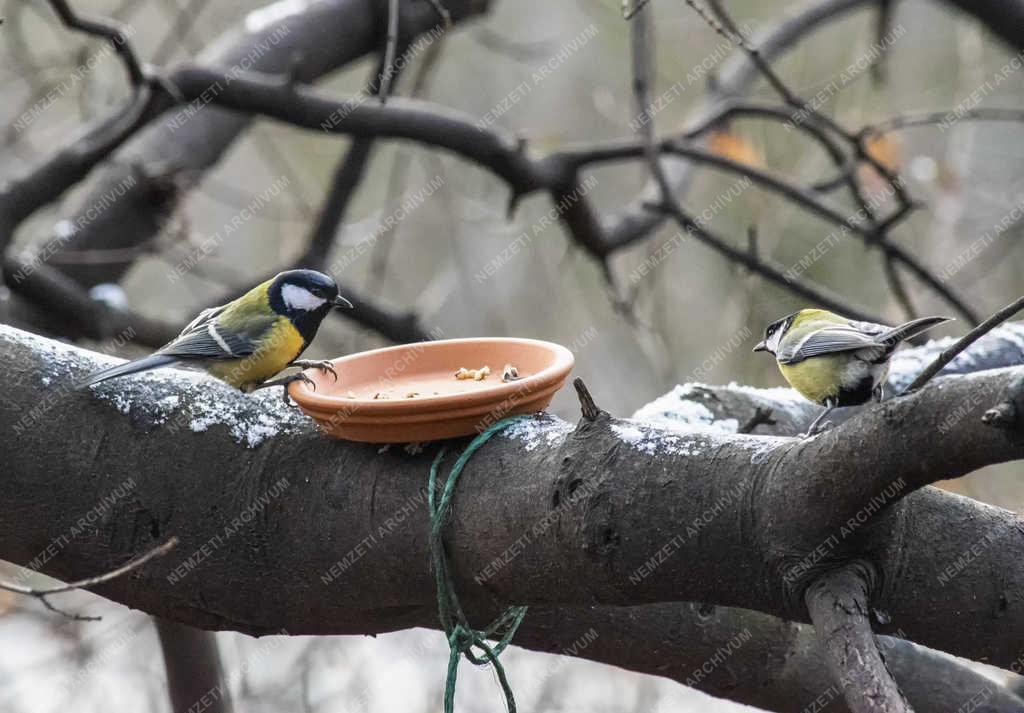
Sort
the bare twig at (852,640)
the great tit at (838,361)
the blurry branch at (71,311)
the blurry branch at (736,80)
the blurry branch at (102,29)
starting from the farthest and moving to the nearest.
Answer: the blurry branch at (736,80)
the blurry branch at (71,311)
the blurry branch at (102,29)
the great tit at (838,361)
the bare twig at (852,640)

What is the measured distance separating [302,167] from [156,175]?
4045mm

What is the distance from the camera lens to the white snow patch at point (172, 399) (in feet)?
6.13

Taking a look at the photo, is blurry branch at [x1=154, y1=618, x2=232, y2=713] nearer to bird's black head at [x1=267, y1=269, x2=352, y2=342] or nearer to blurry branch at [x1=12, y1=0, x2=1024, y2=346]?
bird's black head at [x1=267, y1=269, x2=352, y2=342]

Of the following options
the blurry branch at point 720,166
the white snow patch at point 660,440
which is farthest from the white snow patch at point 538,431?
the blurry branch at point 720,166

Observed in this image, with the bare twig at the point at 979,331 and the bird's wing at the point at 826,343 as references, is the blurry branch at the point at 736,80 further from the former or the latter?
the bare twig at the point at 979,331

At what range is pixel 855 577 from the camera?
142cm

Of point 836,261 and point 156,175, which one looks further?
point 836,261

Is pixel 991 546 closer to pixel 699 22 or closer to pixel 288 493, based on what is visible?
pixel 288 493

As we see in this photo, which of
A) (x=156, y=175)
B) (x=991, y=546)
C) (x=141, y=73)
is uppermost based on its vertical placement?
(x=141, y=73)

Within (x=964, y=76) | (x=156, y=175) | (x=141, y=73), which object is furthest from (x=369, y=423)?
(x=964, y=76)

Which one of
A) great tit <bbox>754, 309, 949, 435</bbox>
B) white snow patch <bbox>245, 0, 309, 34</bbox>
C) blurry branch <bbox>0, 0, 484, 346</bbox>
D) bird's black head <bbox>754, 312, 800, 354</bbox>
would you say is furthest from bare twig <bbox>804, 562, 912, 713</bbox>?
white snow patch <bbox>245, 0, 309, 34</bbox>

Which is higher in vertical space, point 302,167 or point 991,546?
point 302,167

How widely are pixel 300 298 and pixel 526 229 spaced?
3.81m

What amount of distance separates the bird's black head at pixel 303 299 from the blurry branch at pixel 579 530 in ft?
2.19
